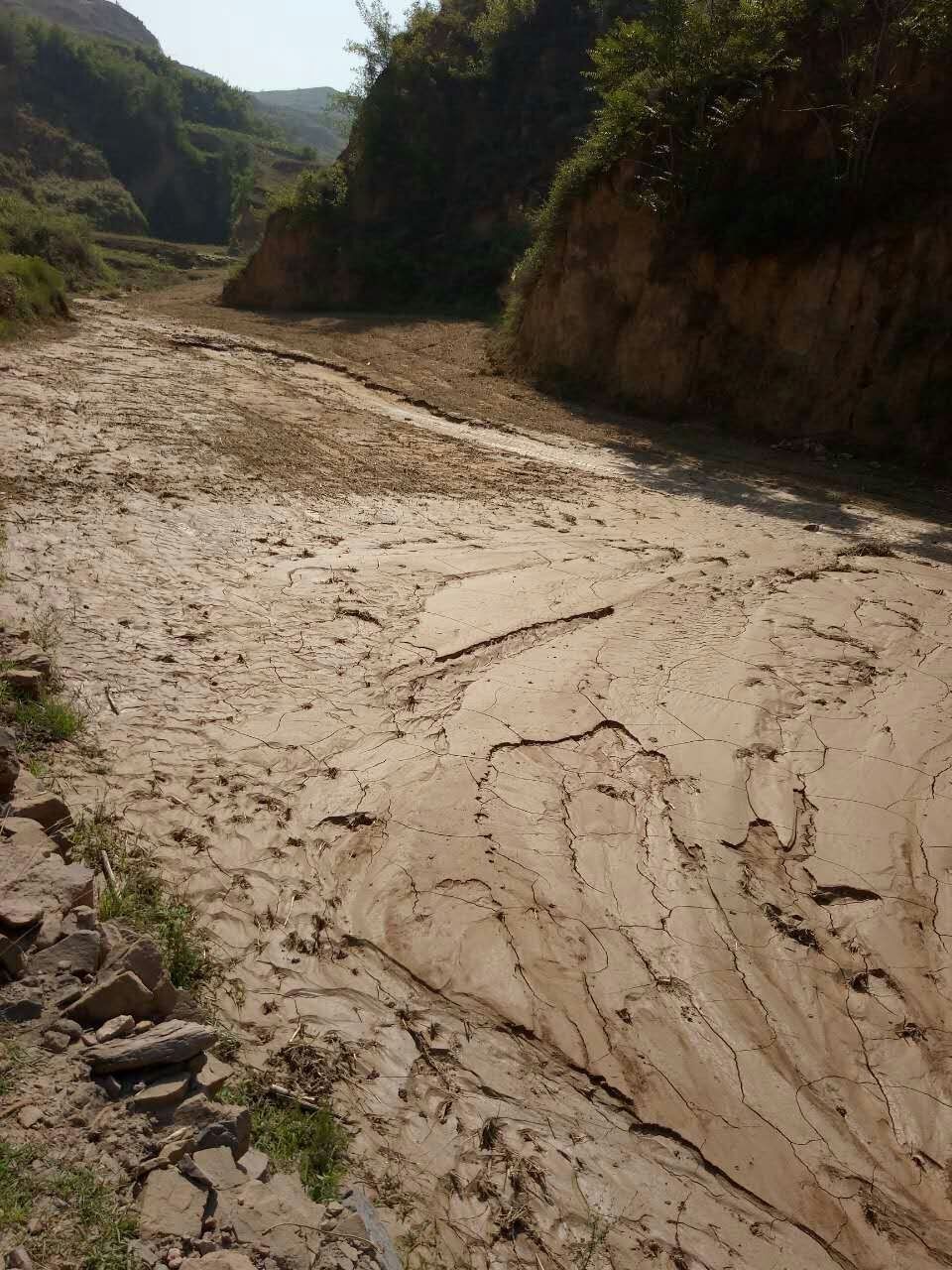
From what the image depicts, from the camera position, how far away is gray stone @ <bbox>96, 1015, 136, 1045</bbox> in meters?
2.49

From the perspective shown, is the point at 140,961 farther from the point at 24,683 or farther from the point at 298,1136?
the point at 24,683

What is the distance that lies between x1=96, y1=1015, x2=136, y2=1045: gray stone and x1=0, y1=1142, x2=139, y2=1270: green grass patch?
36 cm

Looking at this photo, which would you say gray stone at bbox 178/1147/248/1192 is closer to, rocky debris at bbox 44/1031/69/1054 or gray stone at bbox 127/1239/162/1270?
gray stone at bbox 127/1239/162/1270

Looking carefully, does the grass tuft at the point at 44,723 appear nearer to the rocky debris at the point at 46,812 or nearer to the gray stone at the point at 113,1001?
the rocky debris at the point at 46,812

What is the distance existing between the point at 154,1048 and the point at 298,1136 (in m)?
0.49

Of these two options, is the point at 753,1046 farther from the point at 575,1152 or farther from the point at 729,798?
the point at 729,798

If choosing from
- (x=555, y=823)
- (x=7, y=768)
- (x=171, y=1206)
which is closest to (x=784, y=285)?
(x=555, y=823)

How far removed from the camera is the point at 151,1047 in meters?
2.48

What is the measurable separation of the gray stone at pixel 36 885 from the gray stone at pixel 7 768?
413 mm

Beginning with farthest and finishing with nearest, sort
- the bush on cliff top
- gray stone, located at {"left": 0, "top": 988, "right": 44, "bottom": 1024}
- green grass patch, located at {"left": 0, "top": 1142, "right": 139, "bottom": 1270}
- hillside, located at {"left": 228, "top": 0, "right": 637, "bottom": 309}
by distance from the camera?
hillside, located at {"left": 228, "top": 0, "right": 637, "bottom": 309} → the bush on cliff top → gray stone, located at {"left": 0, "top": 988, "right": 44, "bottom": 1024} → green grass patch, located at {"left": 0, "top": 1142, "right": 139, "bottom": 1270}

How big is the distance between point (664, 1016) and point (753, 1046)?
0.30m

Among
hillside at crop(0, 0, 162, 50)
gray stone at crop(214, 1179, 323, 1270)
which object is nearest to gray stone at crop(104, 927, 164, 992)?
gray stone at crop(214, 1179, 323, 1270)

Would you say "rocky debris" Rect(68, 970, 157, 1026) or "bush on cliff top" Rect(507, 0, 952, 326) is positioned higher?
"bush on cliff top" Rect(507, 0, 952, 326)

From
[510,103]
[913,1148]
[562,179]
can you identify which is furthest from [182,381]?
[510,103]
